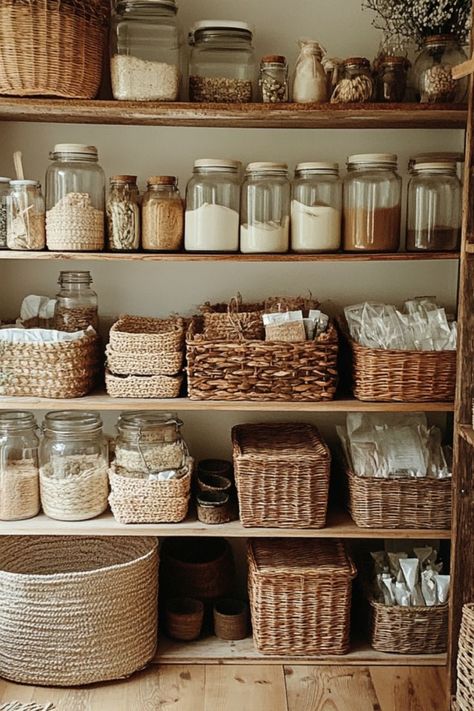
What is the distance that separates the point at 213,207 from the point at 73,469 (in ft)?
2.89

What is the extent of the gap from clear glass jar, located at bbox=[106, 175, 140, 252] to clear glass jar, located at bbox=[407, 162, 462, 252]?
0.82m

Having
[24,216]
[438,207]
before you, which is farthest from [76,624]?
[438,207]

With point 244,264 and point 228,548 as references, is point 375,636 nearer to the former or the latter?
point 228,548

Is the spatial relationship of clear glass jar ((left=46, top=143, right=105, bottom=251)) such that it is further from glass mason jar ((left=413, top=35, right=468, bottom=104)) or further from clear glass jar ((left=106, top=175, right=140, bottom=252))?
glass mason jar ((left=413, top=35, right=468, bottom=104))

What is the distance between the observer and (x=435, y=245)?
8.78 ft

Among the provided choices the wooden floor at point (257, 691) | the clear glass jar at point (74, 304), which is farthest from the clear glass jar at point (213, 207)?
the wooden floor at point (257, 691)

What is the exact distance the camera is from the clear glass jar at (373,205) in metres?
2.62

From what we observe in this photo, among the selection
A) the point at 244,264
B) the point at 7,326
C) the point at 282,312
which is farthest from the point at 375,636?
the point at 7,326

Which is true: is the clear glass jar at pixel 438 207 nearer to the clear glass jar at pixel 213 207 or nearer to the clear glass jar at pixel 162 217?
the clear glass jar at pixel 213 207

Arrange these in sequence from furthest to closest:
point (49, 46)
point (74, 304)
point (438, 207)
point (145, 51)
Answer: point (74, 304)
point (438, 207)
point (145, 51)
point (49, 46)

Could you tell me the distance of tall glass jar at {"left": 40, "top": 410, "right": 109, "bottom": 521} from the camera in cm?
272

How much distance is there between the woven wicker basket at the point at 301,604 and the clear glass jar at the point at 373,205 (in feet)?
Result: 3.15

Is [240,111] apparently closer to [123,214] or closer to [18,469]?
[123,214]

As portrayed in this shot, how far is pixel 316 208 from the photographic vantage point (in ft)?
8.60
